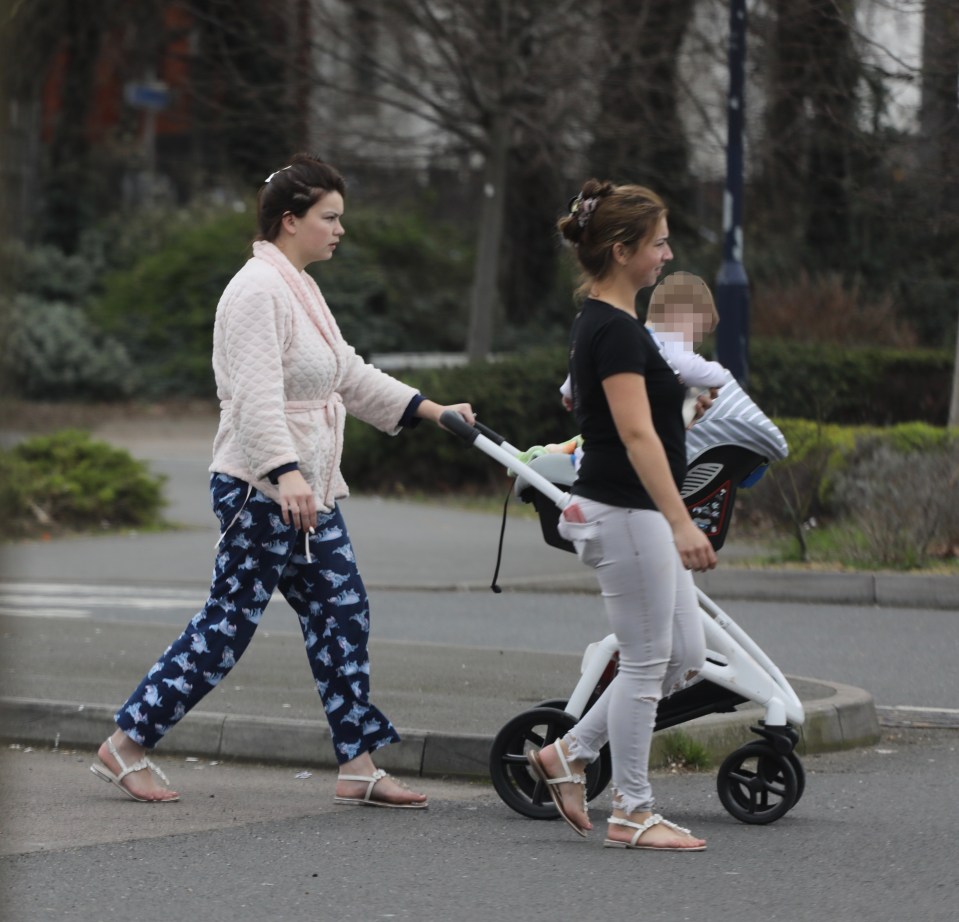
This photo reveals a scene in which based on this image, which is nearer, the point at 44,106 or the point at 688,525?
the point at 688,525

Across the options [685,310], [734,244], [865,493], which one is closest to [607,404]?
[685,310]

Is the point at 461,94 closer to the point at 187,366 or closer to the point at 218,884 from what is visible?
the point at 187,366

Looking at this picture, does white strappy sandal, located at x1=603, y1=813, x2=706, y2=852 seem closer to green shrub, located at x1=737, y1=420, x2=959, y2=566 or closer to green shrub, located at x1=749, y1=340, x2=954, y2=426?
green shrub, located at x1=737, y1=420, x2=959, y2=566

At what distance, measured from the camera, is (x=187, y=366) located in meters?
29.5

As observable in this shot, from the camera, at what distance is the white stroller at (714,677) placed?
516 centimetres

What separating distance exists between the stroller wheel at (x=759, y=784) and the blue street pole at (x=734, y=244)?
932cm

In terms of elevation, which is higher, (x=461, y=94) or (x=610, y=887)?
(x=461, y=94)

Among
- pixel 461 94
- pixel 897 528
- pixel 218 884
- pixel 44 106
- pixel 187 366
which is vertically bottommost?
pixel 218 884

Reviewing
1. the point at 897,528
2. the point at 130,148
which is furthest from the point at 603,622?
the point at 130,148

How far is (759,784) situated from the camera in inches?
210

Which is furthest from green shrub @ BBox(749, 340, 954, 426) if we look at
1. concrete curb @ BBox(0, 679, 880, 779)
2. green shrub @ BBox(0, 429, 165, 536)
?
concrete curb @ BBox(0, 679, 880, 779)

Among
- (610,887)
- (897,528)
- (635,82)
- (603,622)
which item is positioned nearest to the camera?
(610,887)

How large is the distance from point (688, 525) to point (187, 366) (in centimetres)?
2537

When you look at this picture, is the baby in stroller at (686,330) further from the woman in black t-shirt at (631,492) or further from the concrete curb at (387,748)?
the concrete curb at (387,748)
